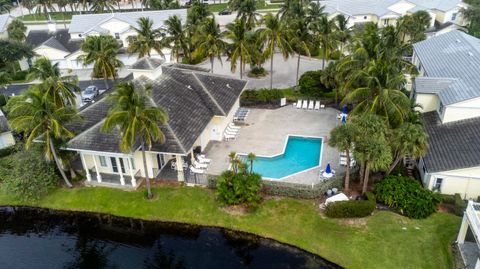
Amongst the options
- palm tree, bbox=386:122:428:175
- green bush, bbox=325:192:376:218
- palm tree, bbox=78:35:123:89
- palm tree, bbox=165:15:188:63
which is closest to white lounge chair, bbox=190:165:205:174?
green bush, bbox=325:192:376:218

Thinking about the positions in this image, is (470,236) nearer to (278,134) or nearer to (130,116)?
(278,134)

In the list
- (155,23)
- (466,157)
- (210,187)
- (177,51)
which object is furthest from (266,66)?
(466,157)

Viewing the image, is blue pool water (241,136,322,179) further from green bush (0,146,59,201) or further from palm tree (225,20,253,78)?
green bush (0,146,59,201)

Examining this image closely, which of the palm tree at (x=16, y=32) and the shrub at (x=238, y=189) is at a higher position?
the palm tree at (x=16, y=32)

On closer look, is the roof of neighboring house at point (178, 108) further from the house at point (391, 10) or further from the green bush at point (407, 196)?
the house at point (391, 10)

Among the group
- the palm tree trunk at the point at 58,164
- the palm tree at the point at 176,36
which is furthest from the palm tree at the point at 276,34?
the palm tree trunk at the point at 58,164

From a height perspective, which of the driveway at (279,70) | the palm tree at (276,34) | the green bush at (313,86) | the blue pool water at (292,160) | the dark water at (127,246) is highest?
the palm tree at (276,34)

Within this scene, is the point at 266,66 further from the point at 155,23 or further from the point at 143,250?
the point at 143,250

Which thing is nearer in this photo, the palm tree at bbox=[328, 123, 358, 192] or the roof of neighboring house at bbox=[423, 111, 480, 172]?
the palm tree at bbox=[328, 123, 358, 192]
